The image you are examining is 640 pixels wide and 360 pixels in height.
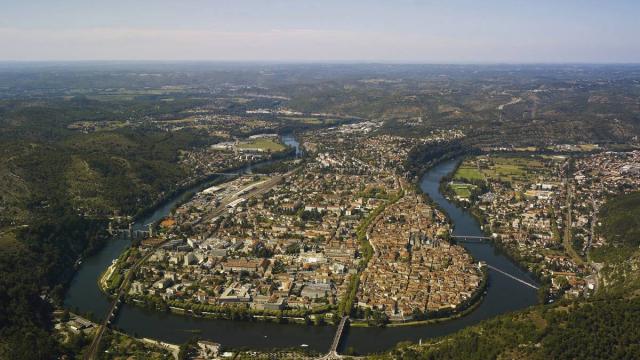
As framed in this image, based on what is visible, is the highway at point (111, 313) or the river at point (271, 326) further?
the river at point (271, 326)

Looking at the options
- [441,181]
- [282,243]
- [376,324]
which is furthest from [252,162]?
[376,324]

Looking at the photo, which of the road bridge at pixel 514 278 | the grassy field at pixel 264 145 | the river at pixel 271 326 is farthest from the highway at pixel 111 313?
the grassy field at pixel 264 145

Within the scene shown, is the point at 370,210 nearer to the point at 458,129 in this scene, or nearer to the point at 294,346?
the point at 294,346

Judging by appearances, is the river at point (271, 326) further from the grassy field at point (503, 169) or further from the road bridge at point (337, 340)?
the grassy field at point (503, 169)

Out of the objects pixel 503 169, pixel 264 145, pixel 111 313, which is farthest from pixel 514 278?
pixel 264 145

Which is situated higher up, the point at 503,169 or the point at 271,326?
the point at 503,169

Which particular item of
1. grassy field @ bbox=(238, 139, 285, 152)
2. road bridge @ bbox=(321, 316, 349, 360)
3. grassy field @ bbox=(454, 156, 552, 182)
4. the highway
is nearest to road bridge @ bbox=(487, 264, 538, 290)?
road bridge @ bbox=(321, 316, 349, 360)

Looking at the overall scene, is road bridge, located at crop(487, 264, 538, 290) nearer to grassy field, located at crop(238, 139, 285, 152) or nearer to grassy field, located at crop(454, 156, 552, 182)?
grassy field, located at crop(454, 156, 552, 182)

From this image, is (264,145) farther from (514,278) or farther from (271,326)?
(271,326)
